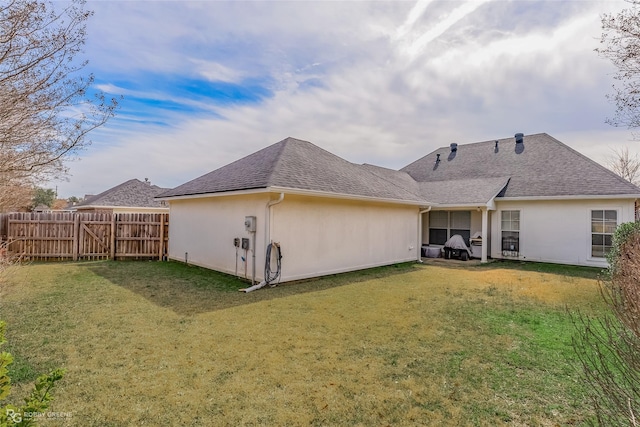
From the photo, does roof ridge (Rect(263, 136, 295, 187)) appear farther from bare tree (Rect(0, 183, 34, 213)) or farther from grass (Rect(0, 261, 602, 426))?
bare tree (Rect(0, 183, 34, 213))

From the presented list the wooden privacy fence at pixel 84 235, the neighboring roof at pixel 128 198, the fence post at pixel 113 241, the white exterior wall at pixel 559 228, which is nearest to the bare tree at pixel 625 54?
the white exterior wall at pixel 559 228

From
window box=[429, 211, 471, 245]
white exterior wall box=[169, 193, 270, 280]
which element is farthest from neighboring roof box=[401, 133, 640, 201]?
white exterior wall box=[169, 193, 270, 280]

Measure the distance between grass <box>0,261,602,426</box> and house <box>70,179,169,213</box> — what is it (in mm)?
13213

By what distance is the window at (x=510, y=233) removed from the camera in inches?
553

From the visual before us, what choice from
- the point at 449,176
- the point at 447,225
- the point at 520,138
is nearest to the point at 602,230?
the point at 447,225

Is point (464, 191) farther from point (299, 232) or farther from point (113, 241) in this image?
point (113, 241)

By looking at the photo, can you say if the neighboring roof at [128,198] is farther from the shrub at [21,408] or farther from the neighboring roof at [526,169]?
the shrub at [21,408]

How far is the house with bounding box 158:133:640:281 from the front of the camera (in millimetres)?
9320

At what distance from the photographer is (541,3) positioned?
8.06 metres

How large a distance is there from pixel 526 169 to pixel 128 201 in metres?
24.0

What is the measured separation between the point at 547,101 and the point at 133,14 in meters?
13.3

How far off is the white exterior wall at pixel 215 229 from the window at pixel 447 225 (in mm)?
10594

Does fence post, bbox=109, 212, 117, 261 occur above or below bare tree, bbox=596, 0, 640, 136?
below

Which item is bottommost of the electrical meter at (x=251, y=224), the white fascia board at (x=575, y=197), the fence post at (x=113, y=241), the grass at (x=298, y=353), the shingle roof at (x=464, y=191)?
the grass at (x=298, y=353)
